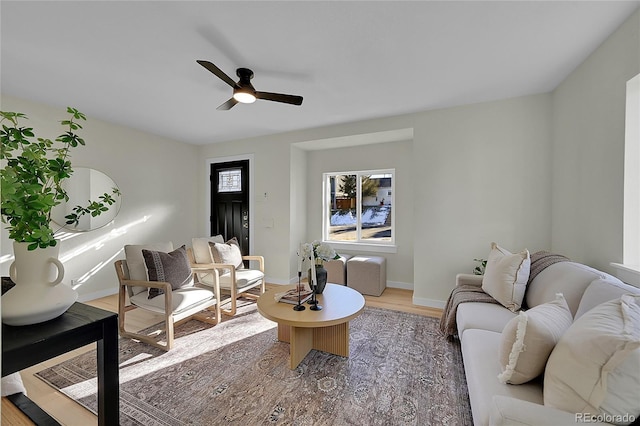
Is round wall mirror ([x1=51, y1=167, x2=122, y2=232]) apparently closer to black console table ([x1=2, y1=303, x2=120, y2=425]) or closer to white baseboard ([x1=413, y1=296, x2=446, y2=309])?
black console table ([x1=2, y1=303, x2=120, y2=425])

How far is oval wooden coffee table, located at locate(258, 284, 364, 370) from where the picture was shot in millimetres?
2045

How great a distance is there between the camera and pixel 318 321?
201cm

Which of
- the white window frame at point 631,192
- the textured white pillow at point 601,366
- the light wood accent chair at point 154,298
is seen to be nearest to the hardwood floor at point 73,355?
the light wood accent chair at point 154,298

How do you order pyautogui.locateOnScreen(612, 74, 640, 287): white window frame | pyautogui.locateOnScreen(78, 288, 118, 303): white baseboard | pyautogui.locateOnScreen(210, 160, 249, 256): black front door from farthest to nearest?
pyautogui.locateOnScreen(210, 160, 249, 256): black front door, pyautogui.locateOnScreen(78, 288, 118, 303): white baseboard, pyautogui.locateOnScreen(612, 74, 640, 287): white window frame

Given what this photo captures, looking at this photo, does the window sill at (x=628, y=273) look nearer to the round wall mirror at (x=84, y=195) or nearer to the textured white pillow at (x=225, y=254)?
the textured white pillow at (x=225, y=254)

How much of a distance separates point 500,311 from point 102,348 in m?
2.54

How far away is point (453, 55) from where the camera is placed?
7.28ft

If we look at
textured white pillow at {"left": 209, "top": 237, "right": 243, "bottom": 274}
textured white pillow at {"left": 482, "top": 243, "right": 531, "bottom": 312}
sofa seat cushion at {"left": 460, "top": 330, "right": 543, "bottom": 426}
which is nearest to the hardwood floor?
A: textured white pillow at {"left": 209, "top": 237, "right": 243, "bottom": 274}

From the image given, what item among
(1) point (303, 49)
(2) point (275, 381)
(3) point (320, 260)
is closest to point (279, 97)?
(1) point (303, 49)

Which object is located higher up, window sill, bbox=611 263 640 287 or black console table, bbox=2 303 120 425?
window sill, bbox=611 263 640 287

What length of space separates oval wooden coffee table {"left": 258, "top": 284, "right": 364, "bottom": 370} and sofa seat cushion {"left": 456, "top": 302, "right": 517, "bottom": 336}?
31.2 inches

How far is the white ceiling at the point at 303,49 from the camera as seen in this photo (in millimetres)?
1754

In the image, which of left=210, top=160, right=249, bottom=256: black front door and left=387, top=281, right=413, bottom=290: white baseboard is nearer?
left=387, top=281, right=413, bottom=290: white baseboard

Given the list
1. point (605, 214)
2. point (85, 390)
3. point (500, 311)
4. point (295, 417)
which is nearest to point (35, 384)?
point (85, 390)
